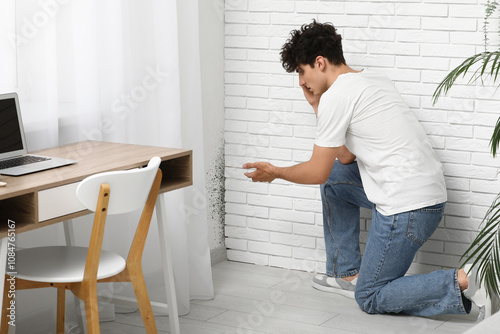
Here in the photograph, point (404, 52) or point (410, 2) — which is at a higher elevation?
point (410, 2)

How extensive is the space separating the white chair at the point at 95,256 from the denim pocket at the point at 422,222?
1.14 meters

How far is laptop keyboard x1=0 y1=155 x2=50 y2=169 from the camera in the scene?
2641 millimetres

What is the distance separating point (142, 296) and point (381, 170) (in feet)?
3.77

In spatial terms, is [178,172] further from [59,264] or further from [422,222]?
[422,222]

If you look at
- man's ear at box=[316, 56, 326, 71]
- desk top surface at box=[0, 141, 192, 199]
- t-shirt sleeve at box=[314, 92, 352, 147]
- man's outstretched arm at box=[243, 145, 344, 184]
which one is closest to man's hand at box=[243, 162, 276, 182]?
man's outstretched arm at box=[243, 145, 344, 184]

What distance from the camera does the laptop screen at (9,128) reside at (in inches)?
105

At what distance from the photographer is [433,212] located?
3.31 metres

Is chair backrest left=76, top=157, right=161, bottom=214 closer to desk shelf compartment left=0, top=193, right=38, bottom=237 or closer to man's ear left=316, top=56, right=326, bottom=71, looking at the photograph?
desk shelf compartment left=0, top=193, right=38, bottom=237

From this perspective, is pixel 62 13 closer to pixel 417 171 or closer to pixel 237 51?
pixel 237 51

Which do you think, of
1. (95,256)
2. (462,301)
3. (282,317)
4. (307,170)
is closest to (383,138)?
(307,170)

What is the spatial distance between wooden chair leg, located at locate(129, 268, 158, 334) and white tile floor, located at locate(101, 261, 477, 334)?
1.29 ft

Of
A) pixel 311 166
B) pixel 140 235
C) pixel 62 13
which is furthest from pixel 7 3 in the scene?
pixel 311 166

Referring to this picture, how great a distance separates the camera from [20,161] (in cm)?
270

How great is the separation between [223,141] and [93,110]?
110 cm
